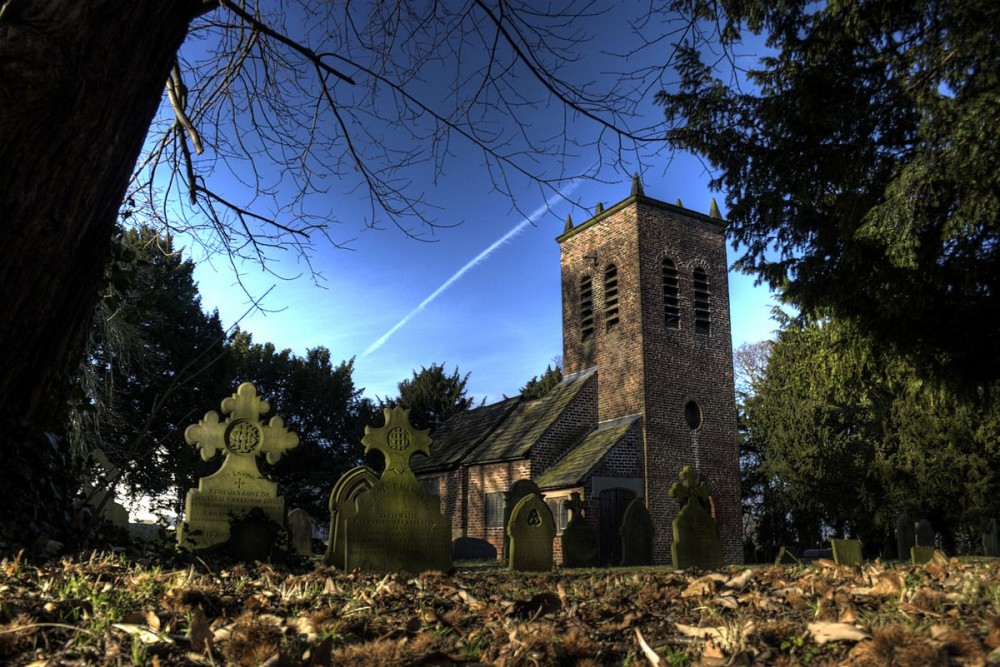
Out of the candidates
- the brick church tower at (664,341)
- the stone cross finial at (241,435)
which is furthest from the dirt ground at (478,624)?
the brick church tower at (664,341)

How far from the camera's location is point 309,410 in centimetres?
3075

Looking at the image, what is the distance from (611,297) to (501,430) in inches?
251

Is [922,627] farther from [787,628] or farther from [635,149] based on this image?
[635,149]

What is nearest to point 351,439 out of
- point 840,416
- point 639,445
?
point 639,445

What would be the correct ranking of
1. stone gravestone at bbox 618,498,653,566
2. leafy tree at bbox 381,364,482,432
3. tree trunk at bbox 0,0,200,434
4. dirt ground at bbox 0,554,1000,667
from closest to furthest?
dirt ground at bbox 0,554,1000,667 → tree trunk at bbox 0,0,200,434 → stone gravestone at bbox 618,498,653,566 → leafy tree at bbox 381,364,482,432

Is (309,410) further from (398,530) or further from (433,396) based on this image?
(398,530)

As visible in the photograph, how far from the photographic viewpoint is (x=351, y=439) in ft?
101

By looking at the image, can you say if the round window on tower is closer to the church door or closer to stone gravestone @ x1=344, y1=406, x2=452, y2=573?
the church door

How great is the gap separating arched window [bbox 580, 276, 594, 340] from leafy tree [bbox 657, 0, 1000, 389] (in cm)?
1378

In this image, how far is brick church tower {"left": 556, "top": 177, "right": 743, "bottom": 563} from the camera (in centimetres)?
2242

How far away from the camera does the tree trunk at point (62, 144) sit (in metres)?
3.08

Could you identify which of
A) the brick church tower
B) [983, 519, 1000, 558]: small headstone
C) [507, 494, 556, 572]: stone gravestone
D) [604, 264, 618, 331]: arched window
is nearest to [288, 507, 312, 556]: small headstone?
[507, 494, 556, 572]: stone gravestone

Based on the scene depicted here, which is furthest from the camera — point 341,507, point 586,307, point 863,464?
point 863,464

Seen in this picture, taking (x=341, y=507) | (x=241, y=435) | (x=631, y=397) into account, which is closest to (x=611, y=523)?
(x=631, y=397)
